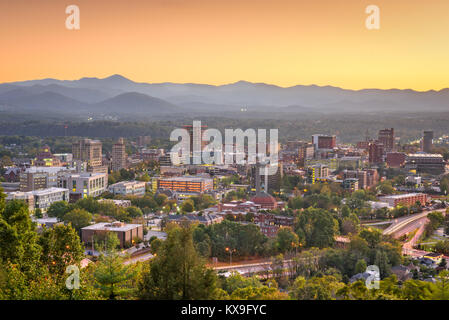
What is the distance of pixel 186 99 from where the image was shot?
90562 millimetres

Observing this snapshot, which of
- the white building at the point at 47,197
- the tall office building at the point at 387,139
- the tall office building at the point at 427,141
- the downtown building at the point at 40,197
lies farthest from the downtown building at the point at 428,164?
the downtown building at the point at 40,197

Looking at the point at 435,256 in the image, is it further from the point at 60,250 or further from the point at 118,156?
the point at 118,156

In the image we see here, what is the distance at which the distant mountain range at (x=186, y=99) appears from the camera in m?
53.7

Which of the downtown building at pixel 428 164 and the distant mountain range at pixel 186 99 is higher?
the distant mountain range at pixel 186 99

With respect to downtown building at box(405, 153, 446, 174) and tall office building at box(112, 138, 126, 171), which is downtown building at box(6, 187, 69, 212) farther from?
downtown building at box(405, 153, 446, 174)

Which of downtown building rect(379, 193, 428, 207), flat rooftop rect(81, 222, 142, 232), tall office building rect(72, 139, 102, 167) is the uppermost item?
tall office building rect(72, 139, 102, 167)

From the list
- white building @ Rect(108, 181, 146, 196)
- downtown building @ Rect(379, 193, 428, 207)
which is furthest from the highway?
white building @ Rect(108, 181, 146, 196)

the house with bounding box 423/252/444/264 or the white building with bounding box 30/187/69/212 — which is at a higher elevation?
the white building with bounding box 30/187/69/212

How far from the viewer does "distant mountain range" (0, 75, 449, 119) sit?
5366 centimetres

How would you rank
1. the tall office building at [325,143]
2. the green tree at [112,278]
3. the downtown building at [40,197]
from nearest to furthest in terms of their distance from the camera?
the green tree at [112,278], the downtown building at [40,197], the tall office building at [325,143]

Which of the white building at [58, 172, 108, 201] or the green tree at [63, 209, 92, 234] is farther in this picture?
the white building at [58, 172, 108, 201]

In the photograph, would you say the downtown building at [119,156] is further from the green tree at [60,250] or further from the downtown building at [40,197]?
the green tree at [60,250]
